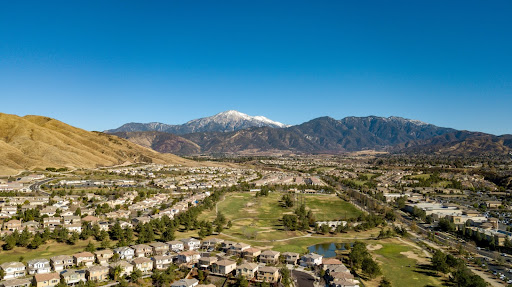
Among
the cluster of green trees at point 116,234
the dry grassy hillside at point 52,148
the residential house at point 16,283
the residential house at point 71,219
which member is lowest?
the residential house at point 16,283

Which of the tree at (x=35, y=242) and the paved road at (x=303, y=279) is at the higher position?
the tree at (x=35, y=242)

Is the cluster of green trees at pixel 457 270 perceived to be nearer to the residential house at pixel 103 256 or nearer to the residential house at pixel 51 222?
the residential house at pixel 103 256

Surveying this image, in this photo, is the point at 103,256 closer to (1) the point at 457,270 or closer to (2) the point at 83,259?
(2) the point at 83,259

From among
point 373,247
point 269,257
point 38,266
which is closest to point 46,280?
point 38,266

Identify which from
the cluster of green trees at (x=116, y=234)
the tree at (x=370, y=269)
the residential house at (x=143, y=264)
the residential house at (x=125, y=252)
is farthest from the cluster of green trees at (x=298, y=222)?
the residential house at (x=125, y=252)

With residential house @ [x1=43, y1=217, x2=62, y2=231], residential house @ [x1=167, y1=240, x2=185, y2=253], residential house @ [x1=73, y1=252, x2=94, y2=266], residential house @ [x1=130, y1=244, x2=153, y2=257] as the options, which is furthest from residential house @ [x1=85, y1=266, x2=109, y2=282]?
residential house @ [x1=43, y1=217, x2=62, y2=231]

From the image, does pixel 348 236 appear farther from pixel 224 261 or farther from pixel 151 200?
pixel 151 200
